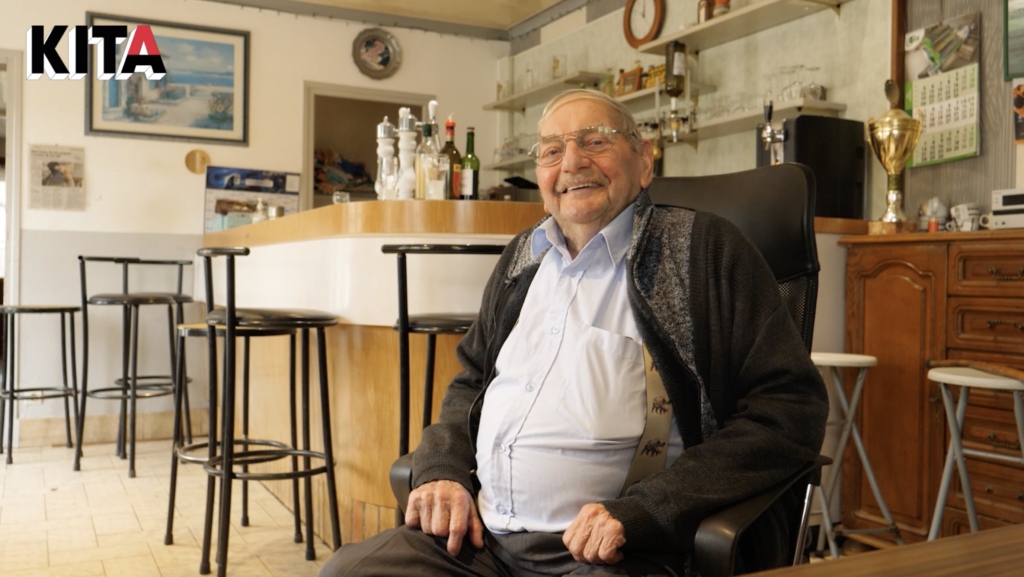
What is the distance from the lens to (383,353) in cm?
279

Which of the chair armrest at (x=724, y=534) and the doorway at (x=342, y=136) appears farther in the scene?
the doorway at (x=342, y=136)

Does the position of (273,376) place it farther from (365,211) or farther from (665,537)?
(665,537)

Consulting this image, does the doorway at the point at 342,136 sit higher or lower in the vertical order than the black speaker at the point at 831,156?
higher

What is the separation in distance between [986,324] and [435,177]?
73.9 inches

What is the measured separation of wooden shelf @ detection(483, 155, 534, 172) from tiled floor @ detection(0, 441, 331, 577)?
283cm

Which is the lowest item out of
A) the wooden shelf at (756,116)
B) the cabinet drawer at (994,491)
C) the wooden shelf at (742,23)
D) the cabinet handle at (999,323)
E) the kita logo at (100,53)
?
the cabinet drawer at (994,491)

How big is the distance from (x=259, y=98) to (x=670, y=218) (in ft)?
15.1

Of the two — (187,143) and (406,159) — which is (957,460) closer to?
(406,159)

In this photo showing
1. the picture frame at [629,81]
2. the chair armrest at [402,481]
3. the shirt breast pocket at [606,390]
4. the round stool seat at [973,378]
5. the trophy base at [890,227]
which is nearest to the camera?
the shirt breast pocket at [606,390]

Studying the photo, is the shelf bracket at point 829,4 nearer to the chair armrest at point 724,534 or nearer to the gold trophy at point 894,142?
the gold trophy at point 894,142

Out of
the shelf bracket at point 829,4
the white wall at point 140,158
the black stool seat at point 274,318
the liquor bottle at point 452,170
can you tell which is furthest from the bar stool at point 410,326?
the white wall at point 140,158

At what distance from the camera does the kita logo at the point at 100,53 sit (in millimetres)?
4984

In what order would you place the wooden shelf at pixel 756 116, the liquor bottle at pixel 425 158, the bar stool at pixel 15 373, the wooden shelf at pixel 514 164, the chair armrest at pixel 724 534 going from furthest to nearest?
the wooden shelf at pixel 514 164, the bar stool at pixel 15 373, the wooden shelf at pixel 756 116, the liquor bottle at pixel 425 158, the chair armrest at pixel 724 534

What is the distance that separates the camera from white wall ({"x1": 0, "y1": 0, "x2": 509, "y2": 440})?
4.97 metres
